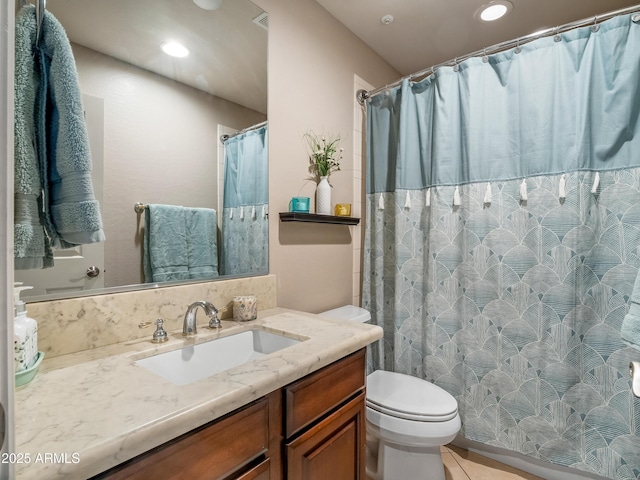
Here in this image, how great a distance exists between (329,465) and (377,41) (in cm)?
238

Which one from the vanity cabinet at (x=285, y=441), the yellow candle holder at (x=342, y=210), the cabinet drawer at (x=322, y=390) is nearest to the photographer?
the vanity cabinet at (x=285, y=441)

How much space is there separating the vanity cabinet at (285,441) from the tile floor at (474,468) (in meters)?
0.87

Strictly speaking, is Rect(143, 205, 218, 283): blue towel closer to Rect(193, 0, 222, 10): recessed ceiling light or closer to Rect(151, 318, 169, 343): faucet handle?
Rect(151, 318, 169, 343): faucet handle

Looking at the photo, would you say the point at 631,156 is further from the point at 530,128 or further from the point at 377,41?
the point at 377,41

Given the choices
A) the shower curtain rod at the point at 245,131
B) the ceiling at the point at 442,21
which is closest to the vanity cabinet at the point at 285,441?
the shower curtain rod at the point at 245,131

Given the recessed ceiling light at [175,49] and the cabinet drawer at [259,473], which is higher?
the recessed ceiling light at [175,49]

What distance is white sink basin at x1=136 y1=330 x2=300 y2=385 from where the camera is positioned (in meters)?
0.95

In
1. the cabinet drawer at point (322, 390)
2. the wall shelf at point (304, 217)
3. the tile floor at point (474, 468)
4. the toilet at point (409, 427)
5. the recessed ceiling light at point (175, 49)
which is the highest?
the recessed ceiling light at point (175, 49)

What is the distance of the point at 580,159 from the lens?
1432 mm

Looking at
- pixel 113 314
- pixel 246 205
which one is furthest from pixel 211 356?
pixel 246 205

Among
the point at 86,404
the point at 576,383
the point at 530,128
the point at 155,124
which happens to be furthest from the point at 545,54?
the point at 86,404

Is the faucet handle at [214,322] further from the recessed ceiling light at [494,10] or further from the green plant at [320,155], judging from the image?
the recessed ceiling light at [494,10]

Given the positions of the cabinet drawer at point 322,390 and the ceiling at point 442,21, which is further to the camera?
the ceiling at point 442,21

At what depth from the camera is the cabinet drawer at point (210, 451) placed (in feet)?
1.87
